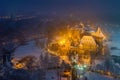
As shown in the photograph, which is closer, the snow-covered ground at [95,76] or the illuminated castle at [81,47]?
the snow-covered ground at [95,76]

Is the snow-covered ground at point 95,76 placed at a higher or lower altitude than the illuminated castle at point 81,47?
lower

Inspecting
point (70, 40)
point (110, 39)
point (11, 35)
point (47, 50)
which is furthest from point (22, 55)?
point (110, 39)

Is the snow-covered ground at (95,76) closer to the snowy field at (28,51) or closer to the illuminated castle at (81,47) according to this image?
the illuminated castle at (81,47)

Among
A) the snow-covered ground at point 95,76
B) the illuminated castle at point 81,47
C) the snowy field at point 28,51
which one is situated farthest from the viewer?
the snowy field at point 28,51

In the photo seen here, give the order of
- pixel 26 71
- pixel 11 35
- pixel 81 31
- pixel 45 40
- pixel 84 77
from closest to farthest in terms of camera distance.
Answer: pixel 26 71, pixel 84 77, pixel 81 31, pixel 45 40, pixel 11 35

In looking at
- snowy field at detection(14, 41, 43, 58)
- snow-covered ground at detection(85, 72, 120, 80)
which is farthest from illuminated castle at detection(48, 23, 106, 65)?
snow-covered ground at detection(85, 72, 120, 80)

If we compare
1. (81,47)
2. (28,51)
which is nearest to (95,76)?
(81,47)

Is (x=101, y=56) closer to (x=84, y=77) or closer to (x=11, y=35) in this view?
(x=84, y=77)

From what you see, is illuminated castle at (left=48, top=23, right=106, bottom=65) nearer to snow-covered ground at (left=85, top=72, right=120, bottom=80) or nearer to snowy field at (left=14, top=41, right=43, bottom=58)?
snowy field at (left=14, top=41, right=43, bottom=58)

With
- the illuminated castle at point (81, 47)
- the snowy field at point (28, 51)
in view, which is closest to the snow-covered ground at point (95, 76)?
the illuminated castle at point (81, 47)

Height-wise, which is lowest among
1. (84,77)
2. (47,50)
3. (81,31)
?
(84,77)

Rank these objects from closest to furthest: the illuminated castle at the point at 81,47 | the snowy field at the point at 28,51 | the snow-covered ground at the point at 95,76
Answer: the snow-covered ground at the point at 95,76
the illuminated castle at the point at 81,47
the snowy field at the point at 28,51
